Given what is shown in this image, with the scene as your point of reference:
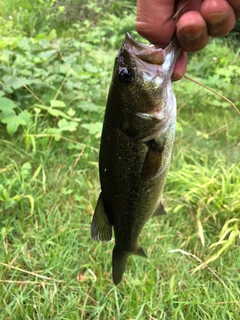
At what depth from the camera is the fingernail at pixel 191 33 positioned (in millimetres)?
1256

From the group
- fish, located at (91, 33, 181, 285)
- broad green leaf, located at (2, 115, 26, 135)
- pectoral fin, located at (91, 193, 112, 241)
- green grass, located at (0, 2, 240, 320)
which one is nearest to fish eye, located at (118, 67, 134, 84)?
fish, located at (91, 33, 181, 285)

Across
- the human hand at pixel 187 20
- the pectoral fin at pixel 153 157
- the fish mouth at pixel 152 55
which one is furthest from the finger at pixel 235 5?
the pectoral fin at pixel 153 157

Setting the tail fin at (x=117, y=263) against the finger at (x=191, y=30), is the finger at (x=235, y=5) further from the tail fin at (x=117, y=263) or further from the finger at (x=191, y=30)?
the tail fin at (x=117, y=263)

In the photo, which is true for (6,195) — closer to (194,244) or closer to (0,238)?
(0,238)

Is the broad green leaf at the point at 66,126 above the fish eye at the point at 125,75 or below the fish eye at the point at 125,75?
below

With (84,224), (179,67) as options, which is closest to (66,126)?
(84,224)

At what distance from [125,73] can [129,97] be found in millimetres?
83

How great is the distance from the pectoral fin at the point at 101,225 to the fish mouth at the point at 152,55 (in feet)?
1.72

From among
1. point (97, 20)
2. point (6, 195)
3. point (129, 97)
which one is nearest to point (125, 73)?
point (129, 97)

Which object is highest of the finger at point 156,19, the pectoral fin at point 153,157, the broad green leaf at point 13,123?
the finger at point 156,19

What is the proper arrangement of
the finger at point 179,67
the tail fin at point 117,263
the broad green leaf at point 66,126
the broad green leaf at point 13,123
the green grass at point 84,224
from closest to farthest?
1. the finger at point 179,67
2. the tail fin at point 117,263
3. the green grass at point 84,224
4. the broad green leaf at point 13,123
5. the broad green leaf at point 66,126

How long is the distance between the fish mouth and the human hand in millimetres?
52

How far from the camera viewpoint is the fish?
4.28 ft

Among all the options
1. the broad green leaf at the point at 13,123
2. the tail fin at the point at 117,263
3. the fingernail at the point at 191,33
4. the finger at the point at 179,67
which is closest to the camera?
the fingernail at the point at 191,33
